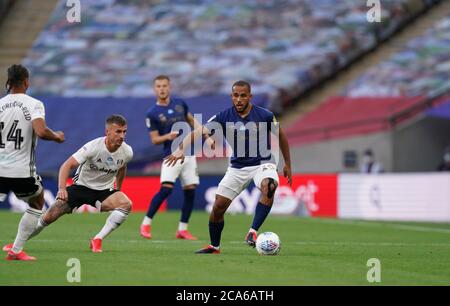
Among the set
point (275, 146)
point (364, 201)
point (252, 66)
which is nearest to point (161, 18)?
point (252, 66)

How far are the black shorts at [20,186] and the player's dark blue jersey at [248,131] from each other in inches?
93.9

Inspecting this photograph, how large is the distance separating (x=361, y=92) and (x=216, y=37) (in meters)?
5.59

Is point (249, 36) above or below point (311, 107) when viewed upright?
above

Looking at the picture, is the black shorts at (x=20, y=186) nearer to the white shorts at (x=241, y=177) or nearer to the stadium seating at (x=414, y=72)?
the white shorts at (x=241, y=177)

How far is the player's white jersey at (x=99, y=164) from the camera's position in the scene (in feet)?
36.6

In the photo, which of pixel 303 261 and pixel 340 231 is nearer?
pixel 303 261

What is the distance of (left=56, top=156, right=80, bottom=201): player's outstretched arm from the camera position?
406 inches

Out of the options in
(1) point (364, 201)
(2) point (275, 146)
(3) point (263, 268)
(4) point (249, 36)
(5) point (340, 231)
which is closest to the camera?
(3) point (263, 268)

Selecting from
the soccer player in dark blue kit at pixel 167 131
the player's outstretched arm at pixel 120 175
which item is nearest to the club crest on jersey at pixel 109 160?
the player's outstretched arm at pixel 120 175

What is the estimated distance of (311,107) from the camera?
29359 mm

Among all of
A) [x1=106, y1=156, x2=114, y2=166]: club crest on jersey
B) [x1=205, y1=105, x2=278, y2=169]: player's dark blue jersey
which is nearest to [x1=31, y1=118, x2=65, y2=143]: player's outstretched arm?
[x1=106, y1=156, x2=114, y2=166]: club crest on jersey

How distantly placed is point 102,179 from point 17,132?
1.77 metres

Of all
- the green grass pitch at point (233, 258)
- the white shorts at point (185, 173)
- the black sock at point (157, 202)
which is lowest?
the green grass pitch at point (233, 258)

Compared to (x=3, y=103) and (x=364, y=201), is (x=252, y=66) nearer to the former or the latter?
(x=364, y=201)
